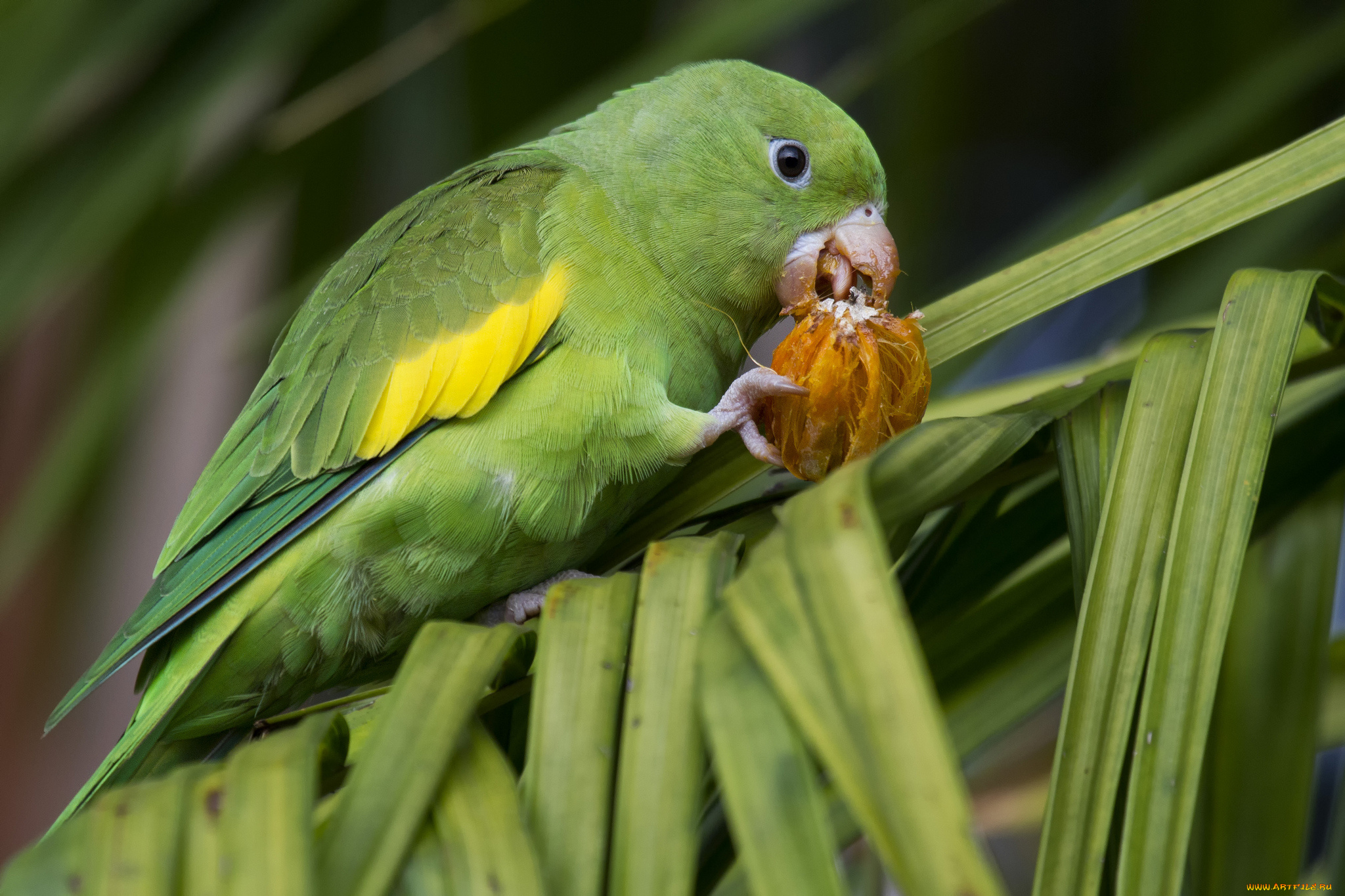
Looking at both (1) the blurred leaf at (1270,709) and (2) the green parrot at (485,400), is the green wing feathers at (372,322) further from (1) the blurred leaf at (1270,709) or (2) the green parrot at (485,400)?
(1) the blurred leaf at (1270,709)

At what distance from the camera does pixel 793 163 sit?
1.44 meters

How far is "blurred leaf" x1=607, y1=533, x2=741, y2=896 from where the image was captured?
51cm

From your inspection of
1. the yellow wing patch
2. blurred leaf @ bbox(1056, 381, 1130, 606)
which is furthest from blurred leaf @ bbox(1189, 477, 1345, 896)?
the yellow wing patch

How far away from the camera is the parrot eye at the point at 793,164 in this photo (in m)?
1.44

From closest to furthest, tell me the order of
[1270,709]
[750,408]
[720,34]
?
[1270,709] < [750,408] < [720,34]

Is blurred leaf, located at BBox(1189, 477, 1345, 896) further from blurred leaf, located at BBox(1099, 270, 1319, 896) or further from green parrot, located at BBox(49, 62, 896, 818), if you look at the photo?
green parrot, located at BBox(49, 62, 896, 818)

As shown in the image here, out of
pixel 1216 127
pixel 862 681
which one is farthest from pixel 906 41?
pixel 862 681

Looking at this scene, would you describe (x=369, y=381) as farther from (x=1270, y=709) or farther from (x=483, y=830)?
(x=1270, y=709)

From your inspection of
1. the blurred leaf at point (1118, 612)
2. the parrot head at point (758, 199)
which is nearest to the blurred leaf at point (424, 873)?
the blurred leaf at point (1118, 612)

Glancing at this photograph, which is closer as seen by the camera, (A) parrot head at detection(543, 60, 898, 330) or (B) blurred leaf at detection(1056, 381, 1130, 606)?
(B) blurred leaf at detection(1056, 381, 1130, 606)

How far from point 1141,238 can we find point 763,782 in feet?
2.25

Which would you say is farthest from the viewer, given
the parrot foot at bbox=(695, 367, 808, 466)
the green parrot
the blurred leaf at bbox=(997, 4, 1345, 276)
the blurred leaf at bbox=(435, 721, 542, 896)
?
the blurred leaf at bbox=(997, 4, 1345, 276)

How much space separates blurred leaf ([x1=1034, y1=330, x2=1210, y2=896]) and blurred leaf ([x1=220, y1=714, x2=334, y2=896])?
38cm

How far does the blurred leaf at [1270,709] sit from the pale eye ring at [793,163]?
778 millimetres
